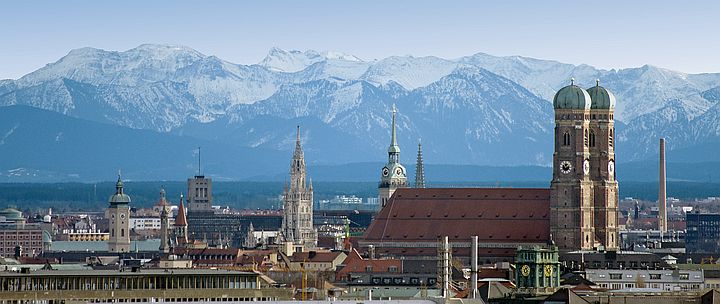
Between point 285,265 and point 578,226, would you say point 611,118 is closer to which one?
point 578,226

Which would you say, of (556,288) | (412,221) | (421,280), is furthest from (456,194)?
(556,288)

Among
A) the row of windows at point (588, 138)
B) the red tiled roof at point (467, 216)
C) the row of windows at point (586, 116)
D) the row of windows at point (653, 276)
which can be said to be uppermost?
the row of windows at point (586, 116)

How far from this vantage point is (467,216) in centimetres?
16912

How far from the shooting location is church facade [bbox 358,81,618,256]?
16525 centimetres

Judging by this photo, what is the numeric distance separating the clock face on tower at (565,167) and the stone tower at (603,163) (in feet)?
5.48

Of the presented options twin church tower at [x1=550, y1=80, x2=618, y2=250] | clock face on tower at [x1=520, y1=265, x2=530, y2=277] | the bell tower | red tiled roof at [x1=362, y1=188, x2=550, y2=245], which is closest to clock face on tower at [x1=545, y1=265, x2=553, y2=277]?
clock face on tower at [x1=520, y1=265, x2=530, y2=277]

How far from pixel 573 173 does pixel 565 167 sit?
2.10 ft

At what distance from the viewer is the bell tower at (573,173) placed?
165 metres

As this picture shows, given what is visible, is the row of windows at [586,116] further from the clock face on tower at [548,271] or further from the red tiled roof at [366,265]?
the clock face on tower at [548,271]

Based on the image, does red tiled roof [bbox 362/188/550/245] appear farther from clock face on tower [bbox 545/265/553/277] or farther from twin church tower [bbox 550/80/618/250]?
clock face on tower [bbox 545/265/553/277]

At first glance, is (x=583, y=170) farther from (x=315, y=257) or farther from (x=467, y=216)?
(x=315, y=257)

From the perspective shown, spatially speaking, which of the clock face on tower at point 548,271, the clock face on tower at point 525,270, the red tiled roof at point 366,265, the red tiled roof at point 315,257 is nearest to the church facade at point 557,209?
the red tiled roof at point 315,257

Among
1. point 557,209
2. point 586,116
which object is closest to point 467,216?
point 557,209

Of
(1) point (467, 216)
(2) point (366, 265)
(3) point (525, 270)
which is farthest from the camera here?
(1) point (467, 216)
